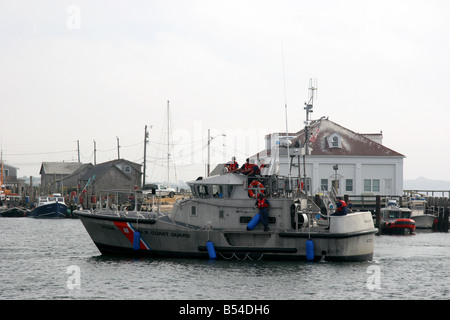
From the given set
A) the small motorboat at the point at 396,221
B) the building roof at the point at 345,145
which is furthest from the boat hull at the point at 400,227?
the building roof at the point at 345,145

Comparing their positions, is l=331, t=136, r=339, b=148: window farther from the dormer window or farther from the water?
the water

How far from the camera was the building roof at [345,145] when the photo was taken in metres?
60.8

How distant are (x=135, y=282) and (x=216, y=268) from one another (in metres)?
3.59

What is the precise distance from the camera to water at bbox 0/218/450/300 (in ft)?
65.8

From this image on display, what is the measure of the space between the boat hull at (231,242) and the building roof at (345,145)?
34607mm

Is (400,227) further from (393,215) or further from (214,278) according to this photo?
(214,278)

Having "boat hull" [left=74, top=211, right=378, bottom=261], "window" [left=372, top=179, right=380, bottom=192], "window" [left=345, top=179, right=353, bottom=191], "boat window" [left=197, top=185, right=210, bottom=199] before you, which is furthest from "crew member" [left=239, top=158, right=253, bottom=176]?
"window" [left=372, top=179, right=380, bottom=192]

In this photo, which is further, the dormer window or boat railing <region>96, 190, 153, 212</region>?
the dormer window

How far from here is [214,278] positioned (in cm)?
2230

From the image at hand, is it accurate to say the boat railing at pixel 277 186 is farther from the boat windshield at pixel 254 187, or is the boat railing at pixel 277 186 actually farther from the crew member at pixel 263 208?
the crew member at pixel 263 208

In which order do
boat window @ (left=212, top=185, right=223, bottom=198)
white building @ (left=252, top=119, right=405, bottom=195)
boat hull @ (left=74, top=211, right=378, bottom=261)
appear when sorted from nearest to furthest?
boat hull @ (left=74, top=211, right=378, bottom=261)
boat window @ (left=212, top=185, right=223, bottom=198)
white building @ (left=252, top=119, right=405, bottom=195)

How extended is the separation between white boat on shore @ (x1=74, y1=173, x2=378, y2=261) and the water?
1.38 ft

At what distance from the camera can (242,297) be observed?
1938 centimetres
